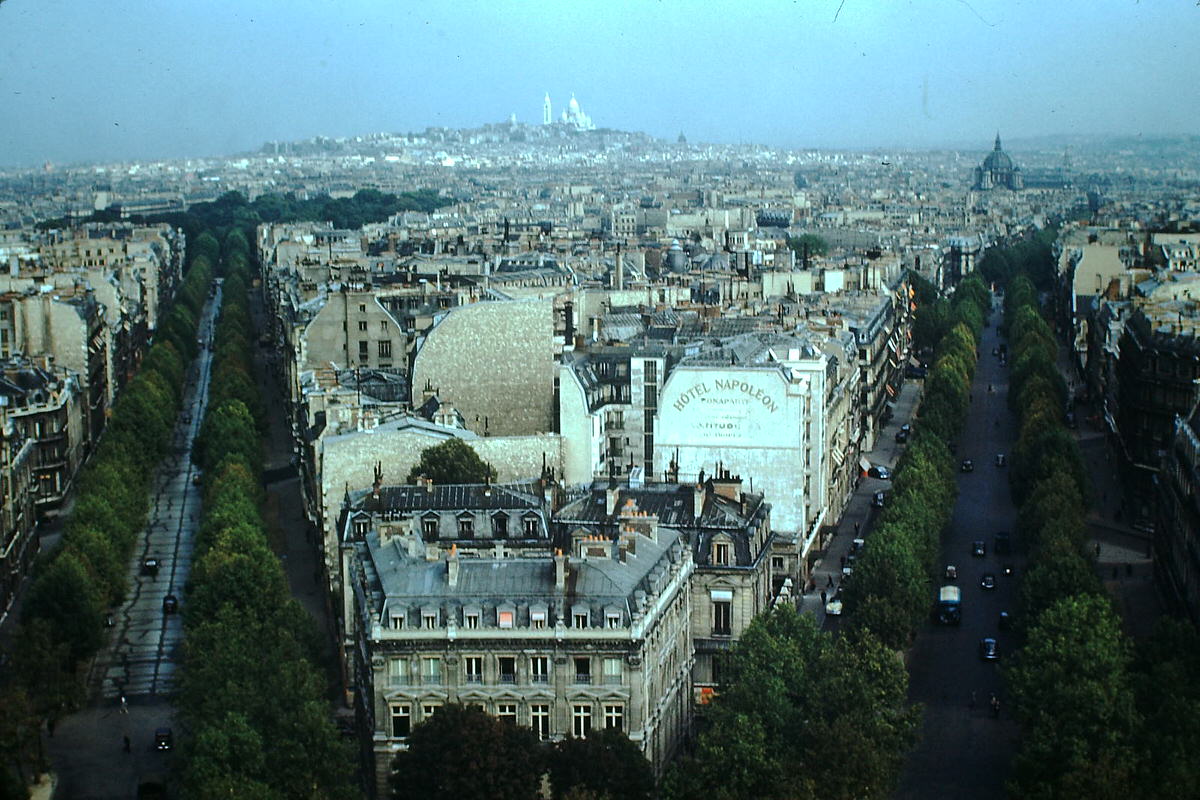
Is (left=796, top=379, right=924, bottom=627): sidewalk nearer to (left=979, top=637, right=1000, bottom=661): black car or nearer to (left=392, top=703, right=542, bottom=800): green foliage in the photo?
(left=979, top=637, right=1000, bottom=661): black car

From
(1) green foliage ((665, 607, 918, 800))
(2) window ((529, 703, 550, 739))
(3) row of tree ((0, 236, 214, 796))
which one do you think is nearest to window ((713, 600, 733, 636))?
(1) green foliage ((665, 607, 918, 800))

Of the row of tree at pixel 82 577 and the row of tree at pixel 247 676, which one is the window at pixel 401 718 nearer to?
the row of tree at pixel 247 676

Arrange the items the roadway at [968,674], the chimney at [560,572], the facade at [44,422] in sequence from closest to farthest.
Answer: the chimney at [560,572] < the roadway at [968,674] < the facade at [44,422]

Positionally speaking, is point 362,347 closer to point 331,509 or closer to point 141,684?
point 331,509

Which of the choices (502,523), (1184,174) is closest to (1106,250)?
(502,523)

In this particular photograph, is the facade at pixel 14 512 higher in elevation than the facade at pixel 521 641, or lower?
lower

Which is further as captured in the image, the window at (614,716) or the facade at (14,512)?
the facade at (14,512)

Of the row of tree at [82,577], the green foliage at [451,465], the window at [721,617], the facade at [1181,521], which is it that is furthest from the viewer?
the green foliage at [451,465]

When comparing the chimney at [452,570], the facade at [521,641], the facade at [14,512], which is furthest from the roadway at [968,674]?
the facade at [14,512]

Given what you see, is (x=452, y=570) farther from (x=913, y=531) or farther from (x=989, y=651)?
(x=913, y=531)
